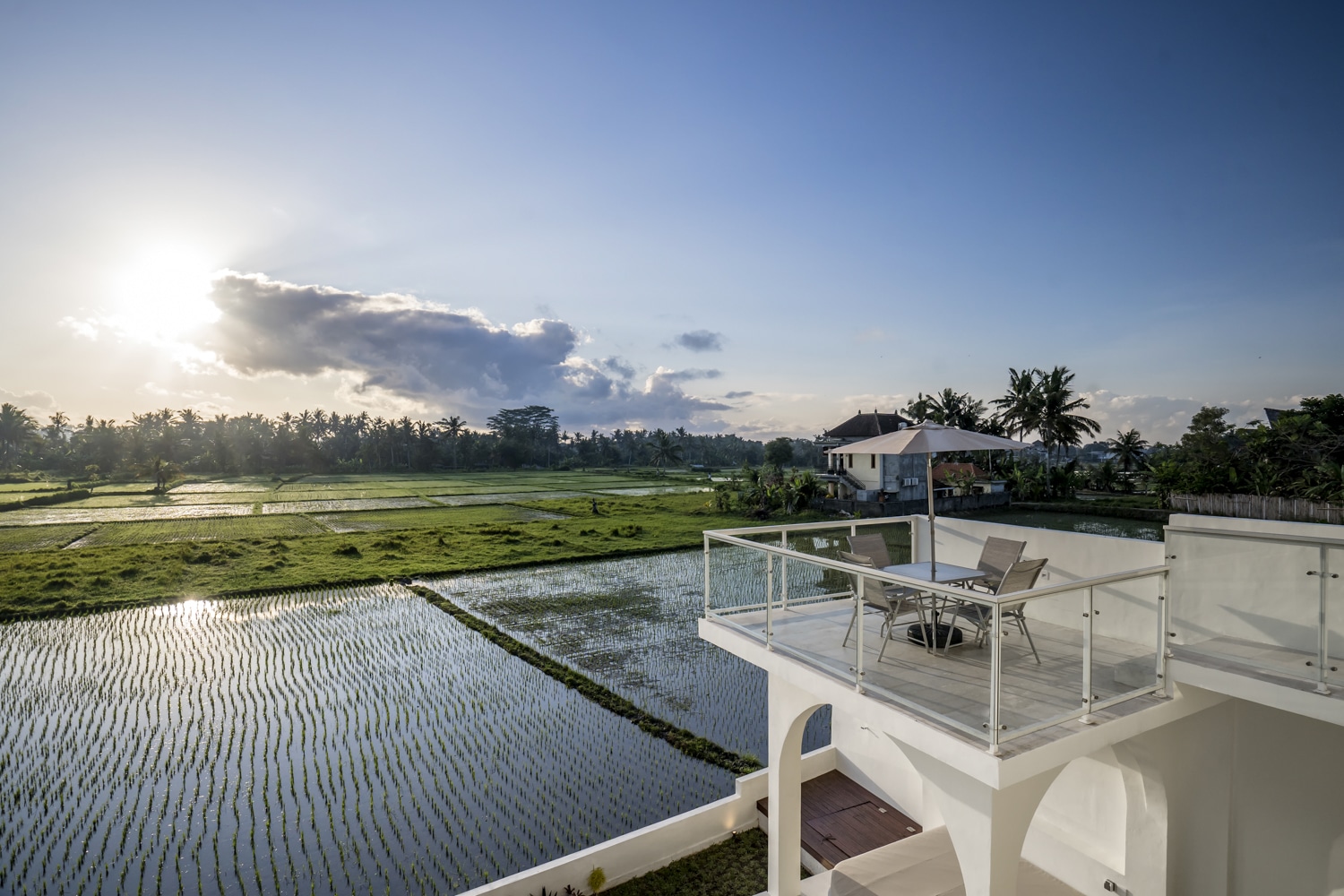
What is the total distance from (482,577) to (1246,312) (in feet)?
96.3

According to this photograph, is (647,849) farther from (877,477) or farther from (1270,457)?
(1270,457)

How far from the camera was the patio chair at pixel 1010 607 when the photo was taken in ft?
15.6

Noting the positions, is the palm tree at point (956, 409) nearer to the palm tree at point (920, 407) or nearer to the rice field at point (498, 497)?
the palm tree at point (920, 407)

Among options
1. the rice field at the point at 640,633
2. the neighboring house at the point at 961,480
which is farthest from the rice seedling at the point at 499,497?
the neighboring house at the point at 961,480

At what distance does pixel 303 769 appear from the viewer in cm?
955

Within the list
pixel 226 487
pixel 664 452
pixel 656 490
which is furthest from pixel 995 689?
pixel 664 452

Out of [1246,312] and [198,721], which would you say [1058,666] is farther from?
[1246,312]

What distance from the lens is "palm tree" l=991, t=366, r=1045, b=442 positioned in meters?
54.2

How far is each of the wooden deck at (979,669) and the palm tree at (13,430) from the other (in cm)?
9304

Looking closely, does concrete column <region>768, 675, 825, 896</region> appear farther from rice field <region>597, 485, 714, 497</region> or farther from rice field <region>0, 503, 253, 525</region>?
rice field <region>597, 485, 714, 497</region>

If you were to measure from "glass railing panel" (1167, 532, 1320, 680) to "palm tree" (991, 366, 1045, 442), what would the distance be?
186ft

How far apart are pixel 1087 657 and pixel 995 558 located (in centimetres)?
264

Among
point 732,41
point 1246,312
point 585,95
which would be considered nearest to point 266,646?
point 585,95

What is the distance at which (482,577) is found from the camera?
23.0 meters
